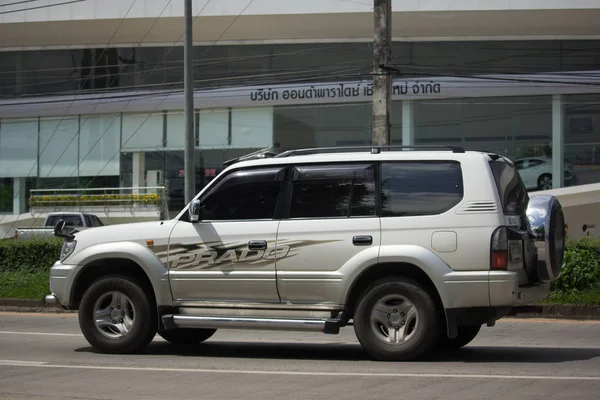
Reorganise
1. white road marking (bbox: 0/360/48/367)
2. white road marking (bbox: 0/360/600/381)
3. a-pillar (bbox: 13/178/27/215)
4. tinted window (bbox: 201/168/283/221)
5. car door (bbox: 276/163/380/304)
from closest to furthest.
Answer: white road marking (bbox: 0/360/600/381), car door (bbox: 276/163/380/304), white road marking (bbox: 0/360/48/367), tinted window (bbox: 201/168/283/221), a-pillar (bbox: 13/178/27/215)

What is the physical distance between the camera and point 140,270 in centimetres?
1008

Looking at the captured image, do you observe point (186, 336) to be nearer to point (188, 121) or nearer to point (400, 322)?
point (400, 322)

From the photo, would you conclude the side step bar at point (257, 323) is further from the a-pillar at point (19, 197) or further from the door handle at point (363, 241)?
the a-pillar at point (19, 197)

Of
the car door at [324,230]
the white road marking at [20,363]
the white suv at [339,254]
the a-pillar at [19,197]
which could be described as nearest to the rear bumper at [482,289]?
the white suv at [339,254]

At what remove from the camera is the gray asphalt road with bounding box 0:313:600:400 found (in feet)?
23.9

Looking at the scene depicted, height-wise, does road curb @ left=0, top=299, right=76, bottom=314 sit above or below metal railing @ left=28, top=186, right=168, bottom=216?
below

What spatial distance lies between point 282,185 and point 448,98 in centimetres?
2591

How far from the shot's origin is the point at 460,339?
1002cm

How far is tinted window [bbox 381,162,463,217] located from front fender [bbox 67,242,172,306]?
8.28 ft

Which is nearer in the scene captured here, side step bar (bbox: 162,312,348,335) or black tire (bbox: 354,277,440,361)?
black tire (bbox: 354,277,440,361)

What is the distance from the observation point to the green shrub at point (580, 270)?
49.3ft

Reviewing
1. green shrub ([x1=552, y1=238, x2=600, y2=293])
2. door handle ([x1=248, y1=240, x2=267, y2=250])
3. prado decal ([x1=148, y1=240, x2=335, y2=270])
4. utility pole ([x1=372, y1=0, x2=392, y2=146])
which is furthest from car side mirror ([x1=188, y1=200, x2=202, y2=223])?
utility pole ([x1=372, y1=0, x2=392, y2=146])

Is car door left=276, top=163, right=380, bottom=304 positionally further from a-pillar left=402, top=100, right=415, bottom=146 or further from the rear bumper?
a-pillar left=402, top=100, right=415, bottom=146

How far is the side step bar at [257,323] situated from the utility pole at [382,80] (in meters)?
9.45
